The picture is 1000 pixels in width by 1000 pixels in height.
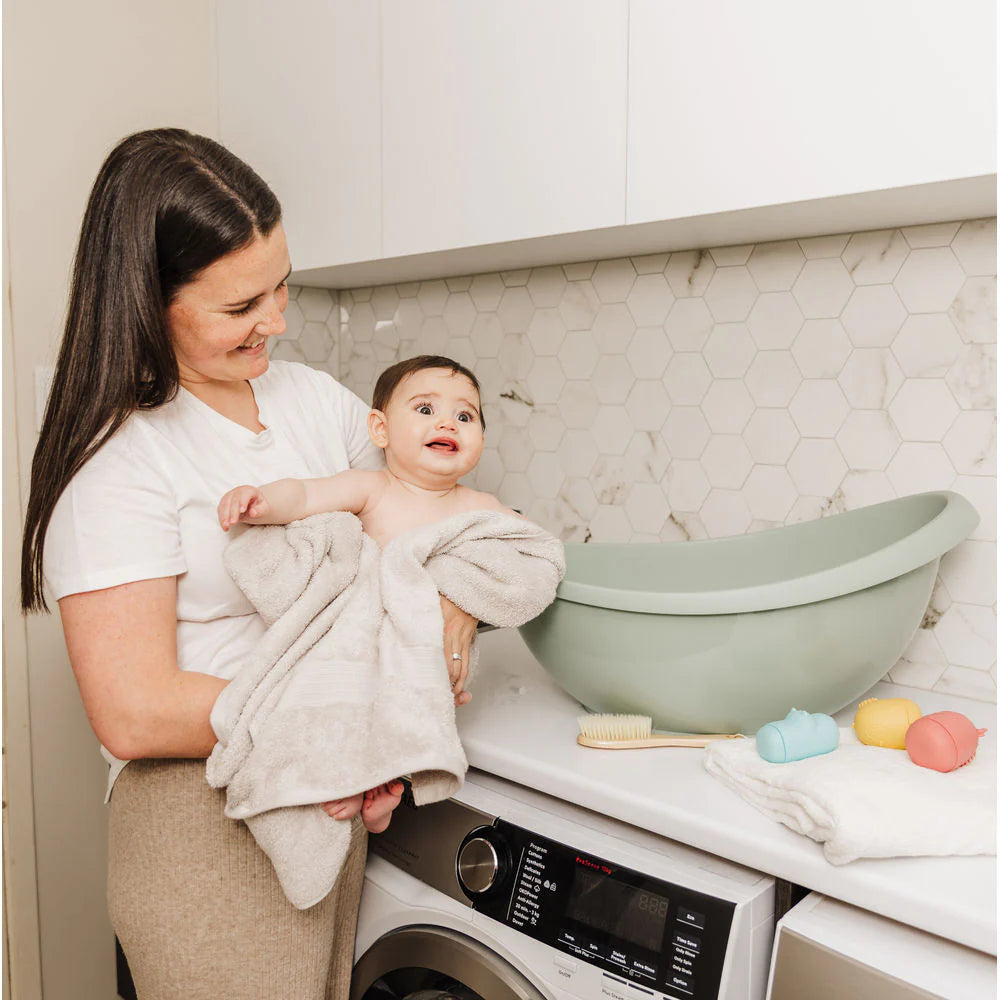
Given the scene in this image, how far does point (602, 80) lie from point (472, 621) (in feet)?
2.41

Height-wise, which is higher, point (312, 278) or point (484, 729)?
point (312, 278)

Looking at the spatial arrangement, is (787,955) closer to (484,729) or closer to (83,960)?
(484,729)

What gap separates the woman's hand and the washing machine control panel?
0.54 ft

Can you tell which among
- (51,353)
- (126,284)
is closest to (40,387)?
(51,353)

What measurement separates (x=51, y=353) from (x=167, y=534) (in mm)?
945

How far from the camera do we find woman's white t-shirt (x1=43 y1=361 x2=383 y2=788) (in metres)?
0.91

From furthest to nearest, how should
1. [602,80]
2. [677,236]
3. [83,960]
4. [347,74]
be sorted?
[83,960]
[347,74]
[677,236]
[602,80]

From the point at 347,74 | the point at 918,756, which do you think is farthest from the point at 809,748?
the point at 347,74

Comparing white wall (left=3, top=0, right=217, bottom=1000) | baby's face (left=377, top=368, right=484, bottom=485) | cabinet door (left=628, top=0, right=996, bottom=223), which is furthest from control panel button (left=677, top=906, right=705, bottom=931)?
white wall (left=3, top=0, right=217, bottom=1000)

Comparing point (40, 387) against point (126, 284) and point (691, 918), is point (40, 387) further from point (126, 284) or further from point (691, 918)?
point (691, 918)

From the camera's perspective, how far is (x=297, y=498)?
1.04 meters

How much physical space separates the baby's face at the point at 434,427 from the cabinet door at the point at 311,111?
510 mm

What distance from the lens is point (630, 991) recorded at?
0.86 meters

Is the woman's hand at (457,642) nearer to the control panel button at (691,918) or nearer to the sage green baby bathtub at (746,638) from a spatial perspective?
the sage green baby bathtub at (746,638)
